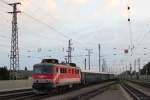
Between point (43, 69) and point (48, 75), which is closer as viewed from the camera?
point (48, 75)

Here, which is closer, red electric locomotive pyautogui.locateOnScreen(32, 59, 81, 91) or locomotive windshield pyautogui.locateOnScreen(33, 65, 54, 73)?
red electric locomotive pyautogui.locateOnScreen(32, 59, 81, 91)

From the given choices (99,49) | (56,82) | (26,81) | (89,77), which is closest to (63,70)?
(56,82)

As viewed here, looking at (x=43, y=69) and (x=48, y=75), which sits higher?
(x=43, y=69)

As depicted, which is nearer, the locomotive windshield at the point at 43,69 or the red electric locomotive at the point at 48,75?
the red electric locomotive at the point at 48,75

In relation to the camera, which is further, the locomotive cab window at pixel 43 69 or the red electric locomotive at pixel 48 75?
the locomotive cab window at pixel 43 69

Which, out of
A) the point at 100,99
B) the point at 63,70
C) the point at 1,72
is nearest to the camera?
the point at 100,99

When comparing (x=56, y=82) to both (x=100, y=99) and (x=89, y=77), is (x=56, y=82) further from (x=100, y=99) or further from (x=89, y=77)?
(x=89, y=77)

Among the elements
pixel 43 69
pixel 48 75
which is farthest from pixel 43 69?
pixel 48 75

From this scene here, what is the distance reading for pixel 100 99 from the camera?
29578 mm

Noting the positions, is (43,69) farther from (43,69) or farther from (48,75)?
(48,75)

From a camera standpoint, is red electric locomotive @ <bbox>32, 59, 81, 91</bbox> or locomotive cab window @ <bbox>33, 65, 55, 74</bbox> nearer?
red electric locomotive @ <bbox>32, 59, 81, 91</bbox>

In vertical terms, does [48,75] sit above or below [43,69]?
below

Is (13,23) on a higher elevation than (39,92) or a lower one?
higher

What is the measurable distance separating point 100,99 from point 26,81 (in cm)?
2336
